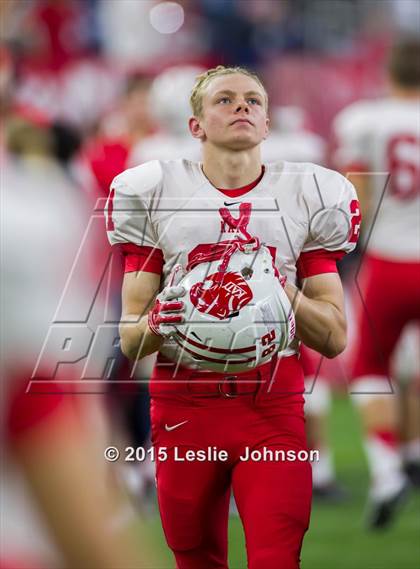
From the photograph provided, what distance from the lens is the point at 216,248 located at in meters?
2.49

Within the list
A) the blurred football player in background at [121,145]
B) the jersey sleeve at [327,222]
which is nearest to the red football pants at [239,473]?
the jersey sleeve at [327,222]

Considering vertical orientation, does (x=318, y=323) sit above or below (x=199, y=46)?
above

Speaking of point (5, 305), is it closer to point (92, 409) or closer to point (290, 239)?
point (290, 239)

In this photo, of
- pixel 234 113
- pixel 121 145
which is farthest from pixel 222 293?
pixel 121 145

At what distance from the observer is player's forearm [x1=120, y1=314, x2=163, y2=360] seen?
252 cm

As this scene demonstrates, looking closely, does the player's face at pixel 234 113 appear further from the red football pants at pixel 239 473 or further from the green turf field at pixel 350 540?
the green turf field at pixel 350 540

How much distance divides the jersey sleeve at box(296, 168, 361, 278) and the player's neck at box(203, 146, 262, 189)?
115 mm

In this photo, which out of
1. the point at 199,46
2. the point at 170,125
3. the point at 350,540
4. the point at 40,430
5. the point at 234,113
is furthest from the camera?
the point at 199,46

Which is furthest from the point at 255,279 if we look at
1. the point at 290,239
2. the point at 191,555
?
the point at 191,555

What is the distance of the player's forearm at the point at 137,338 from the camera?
2524 mm

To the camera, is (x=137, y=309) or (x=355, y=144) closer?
(x=137, y=309)

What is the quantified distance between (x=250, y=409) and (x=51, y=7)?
25.4 ft

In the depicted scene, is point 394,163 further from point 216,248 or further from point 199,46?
point 199,46

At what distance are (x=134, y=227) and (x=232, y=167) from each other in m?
0.22
